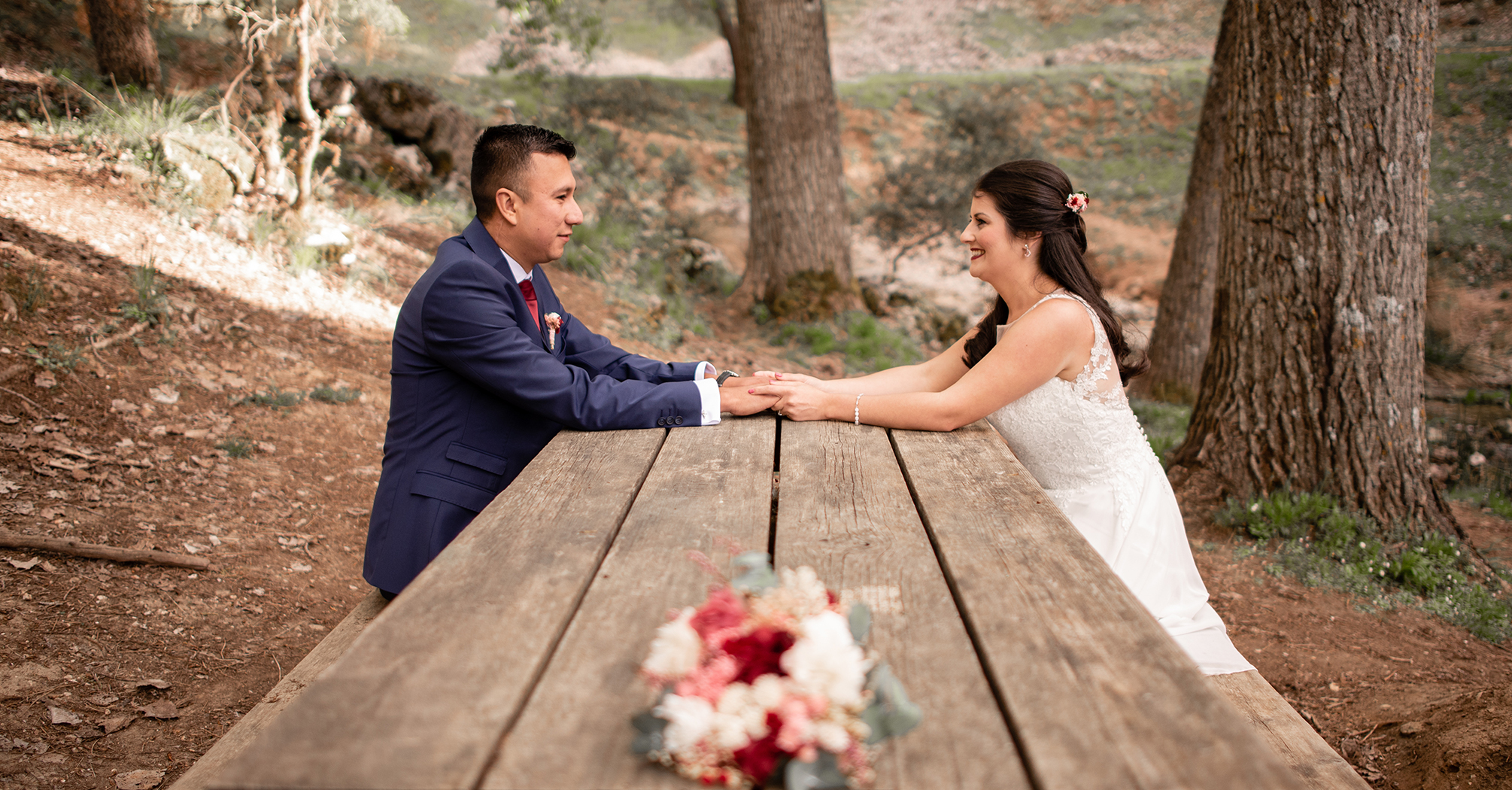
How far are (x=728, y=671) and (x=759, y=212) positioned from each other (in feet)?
24.0

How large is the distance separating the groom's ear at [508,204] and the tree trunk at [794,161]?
212 inches

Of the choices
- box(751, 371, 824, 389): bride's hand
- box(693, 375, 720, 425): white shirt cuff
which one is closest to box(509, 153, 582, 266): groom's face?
box(693, 375, 720, 425): white shirt cuff

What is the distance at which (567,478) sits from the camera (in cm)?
204

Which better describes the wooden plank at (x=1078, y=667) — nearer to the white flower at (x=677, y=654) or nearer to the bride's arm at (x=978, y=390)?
the white flower at (x=677, y=654)

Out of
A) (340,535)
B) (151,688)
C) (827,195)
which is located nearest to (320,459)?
(340,535)

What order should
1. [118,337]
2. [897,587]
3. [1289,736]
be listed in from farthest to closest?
[118,337] → [1289,736] → [897,587]

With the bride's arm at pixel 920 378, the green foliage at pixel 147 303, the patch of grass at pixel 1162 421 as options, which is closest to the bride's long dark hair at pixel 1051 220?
the bride's arm at pixel 920 378

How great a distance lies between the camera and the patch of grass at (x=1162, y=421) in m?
5.47

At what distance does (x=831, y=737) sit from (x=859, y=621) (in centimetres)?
21

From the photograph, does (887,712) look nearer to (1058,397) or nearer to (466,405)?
(466,405)

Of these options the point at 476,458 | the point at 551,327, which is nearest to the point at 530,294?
the point at 551,327

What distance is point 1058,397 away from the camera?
276 cm

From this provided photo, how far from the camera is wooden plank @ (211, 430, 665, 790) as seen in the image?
1037mm

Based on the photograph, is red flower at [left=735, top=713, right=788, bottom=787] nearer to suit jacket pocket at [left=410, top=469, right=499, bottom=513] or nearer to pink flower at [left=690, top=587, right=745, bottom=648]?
pink flower at [left=690, top=587, right=745, bottom=648]
